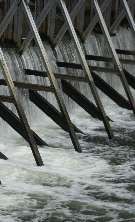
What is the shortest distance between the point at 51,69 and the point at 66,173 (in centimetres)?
280

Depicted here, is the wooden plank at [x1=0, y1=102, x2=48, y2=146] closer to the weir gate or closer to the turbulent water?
the weir gate

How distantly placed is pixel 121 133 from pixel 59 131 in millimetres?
1284

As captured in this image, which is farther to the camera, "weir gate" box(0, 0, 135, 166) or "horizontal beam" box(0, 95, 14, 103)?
"weir gate" box(0, 0, 135, 166)

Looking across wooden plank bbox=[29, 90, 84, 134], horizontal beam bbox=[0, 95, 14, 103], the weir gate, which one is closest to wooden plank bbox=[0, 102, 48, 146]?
the weir gate

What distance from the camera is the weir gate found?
8909 mm

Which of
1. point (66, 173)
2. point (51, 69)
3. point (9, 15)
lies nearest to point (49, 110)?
point (51, 69)

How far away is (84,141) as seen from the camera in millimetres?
10359

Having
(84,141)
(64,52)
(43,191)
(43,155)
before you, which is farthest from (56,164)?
(64,52)

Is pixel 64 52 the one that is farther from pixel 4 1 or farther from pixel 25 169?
pixel 25 169

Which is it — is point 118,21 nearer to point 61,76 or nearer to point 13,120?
point 61,76

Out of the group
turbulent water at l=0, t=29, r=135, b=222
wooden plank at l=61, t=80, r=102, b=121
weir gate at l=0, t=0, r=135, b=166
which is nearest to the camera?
turbulent water at l=0, t=29, r=135, b=222

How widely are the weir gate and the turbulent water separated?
271 mm

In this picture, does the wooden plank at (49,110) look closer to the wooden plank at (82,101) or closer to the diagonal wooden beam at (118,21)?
the wooden plank at (82,101)

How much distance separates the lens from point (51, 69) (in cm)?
1031
